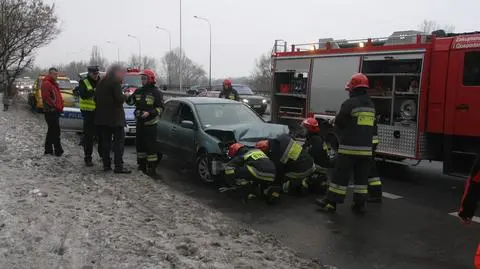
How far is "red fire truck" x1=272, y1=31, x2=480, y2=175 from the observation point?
26.2 feet

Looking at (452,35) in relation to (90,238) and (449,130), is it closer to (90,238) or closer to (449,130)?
(449,130)

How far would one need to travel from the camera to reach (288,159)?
23.2ft

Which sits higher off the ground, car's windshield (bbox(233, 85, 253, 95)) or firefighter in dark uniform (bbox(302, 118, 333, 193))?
car's windshield (bbox(233, 85, 253, 95))

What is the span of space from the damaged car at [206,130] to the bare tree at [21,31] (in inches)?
607

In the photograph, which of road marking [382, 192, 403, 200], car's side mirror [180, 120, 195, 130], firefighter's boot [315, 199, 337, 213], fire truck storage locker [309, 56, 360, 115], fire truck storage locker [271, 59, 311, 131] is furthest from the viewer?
fire truck storage locker [271, 59, 311, 131]

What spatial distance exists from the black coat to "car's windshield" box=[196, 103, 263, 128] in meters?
1.45

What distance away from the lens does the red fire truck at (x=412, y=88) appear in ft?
26.2

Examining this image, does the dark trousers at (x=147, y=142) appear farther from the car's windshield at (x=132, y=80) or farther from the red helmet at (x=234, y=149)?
the car's windshield at (x=132, y=80)

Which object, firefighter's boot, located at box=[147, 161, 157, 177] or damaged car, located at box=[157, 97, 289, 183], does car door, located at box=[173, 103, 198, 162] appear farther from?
firefighter's boot, located at box=[147, 161, 157, 177]

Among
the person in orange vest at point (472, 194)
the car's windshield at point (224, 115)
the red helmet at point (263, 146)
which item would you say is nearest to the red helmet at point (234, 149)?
the red helmet at point (263, 146)

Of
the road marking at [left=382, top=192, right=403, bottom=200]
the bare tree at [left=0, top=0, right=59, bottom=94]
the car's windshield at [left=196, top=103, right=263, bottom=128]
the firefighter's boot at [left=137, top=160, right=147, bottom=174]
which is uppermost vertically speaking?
the bare tree at [left=0, top=0, right=59, bottom=94]

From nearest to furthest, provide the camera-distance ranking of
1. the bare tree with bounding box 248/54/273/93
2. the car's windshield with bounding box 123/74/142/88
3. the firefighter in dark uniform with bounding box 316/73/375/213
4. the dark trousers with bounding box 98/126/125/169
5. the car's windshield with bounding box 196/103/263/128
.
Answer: the firefighter in dark uniform with bounding box 316/73/375/213 → the dark trousers with bounding box 98/126/125/169 → the car's windshield with bounding box 196/103/263/128 → the car's windshield with bounding box 123/74/142/88 → the bare tree with bounding box 248/54/273/93

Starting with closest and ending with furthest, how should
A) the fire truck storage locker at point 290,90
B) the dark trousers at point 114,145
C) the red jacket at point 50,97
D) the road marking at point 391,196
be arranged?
1. the road marking at point 391,196
2. the dark trousers at point 114,145
3. the red jacket at point 50,97
4. the fire truck storage locker at point 290,90

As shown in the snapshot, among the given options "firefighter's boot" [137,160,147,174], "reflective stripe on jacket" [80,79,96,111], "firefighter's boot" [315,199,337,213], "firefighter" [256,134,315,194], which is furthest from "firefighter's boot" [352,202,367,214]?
"reflective stripe on jacket" [80,79,96,111]
